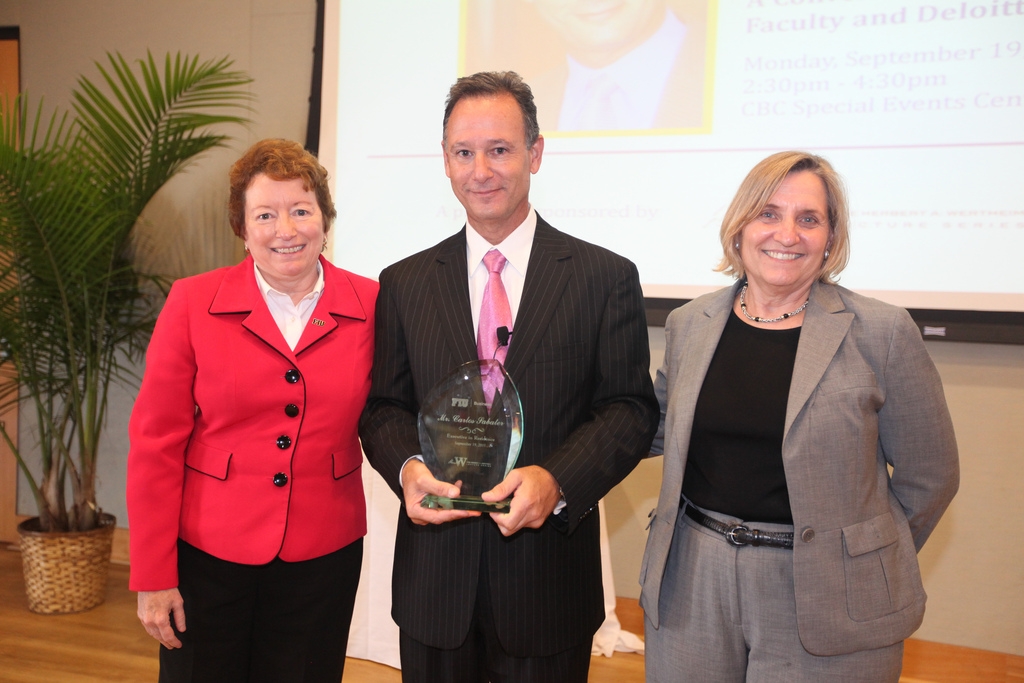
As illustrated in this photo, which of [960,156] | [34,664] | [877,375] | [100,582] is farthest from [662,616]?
[100,582]

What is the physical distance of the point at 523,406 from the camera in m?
1.42

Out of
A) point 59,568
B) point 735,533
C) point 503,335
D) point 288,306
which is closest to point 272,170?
point 288,306

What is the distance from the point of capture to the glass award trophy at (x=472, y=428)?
135 centimetres

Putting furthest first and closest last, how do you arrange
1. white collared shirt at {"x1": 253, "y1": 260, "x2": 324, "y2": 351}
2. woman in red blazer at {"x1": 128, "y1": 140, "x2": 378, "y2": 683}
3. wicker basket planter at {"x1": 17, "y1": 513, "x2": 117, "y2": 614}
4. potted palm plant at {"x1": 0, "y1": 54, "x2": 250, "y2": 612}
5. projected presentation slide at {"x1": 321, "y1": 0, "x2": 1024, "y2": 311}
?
wicker basket planter at {"x1": 17, "y1": 513, "x2": 117, "y2": 614} < potted palm plant at {"x1": 0, "y1": 54, "x2": 250, "y2": 612} < projected presentation slide at {"x1": 321, "y1": 0, "x2": 1024, "y2": 311} < white collared shirt at {"x1": 253, "y1": 260, "x2": 324, "y2": 351} < woman in red blazer at {"x1": 128, "y1": 140, "x2": 378, "y2": 683}

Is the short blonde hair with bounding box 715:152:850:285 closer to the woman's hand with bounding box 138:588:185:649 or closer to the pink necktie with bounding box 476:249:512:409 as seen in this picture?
the pink necktie with bounding box 476:249:512:409

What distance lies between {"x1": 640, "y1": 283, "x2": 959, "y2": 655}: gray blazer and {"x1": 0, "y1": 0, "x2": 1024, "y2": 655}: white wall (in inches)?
71.1

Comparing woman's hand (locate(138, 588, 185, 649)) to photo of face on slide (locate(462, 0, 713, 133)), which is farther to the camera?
photo of face on slide (locate(462, 0, 713, 133))

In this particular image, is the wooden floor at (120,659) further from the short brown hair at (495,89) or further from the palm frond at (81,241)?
the short brown hair at (495,89)

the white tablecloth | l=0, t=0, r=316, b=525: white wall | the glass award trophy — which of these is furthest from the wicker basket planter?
the glass award trophy

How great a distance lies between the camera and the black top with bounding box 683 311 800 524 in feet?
4.67

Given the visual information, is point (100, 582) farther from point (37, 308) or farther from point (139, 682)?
point (37, 308)

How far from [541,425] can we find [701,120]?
2.13 m

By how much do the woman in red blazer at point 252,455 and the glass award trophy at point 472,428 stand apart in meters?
0.32

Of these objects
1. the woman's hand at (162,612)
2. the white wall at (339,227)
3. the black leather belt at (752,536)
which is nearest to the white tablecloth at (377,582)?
the white wall at (339,227)
